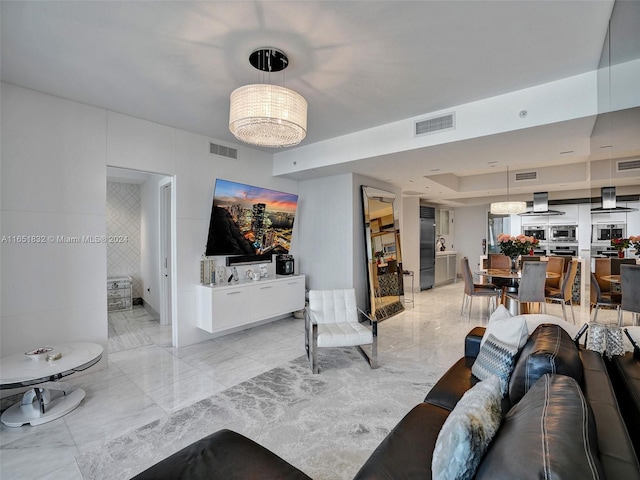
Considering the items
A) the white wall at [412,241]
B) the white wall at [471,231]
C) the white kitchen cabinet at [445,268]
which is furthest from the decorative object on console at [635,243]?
the white wall at [471,231]

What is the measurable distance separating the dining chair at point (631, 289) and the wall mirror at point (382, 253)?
3608mm

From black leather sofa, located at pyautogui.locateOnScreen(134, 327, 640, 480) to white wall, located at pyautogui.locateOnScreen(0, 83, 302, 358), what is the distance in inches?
105

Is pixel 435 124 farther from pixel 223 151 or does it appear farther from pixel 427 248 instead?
pixel 427 248

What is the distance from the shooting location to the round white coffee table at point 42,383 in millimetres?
2426

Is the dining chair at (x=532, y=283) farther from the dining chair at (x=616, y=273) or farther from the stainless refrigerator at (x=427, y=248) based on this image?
the stainless refrigerator at (x=427, y=248)

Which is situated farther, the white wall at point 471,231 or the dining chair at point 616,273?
the white wall at point 471,231

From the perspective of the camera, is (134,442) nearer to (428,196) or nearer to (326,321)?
(326,321)

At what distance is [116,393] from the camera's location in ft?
9.75

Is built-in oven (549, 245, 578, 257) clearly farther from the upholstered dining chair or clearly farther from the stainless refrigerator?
the upholstered dining chair

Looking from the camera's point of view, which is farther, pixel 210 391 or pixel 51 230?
pixel 51 230

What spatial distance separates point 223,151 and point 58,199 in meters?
2.17

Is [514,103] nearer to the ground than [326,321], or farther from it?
farther from it

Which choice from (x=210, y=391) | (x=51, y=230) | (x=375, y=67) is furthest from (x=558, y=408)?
(x=51, y=230)

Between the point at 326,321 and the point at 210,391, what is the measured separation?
4.98 feet
